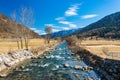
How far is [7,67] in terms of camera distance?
4206cm

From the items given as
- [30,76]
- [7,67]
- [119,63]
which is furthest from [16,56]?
[119,63]

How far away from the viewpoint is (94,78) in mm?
29906

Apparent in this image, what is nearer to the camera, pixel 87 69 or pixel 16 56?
pixel 87 69

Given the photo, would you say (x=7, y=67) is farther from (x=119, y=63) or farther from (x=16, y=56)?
(x=119, y=63)

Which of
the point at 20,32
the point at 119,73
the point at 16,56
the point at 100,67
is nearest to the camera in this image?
the point at 119,73

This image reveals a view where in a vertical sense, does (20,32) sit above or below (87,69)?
above

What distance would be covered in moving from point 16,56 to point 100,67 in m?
23.8

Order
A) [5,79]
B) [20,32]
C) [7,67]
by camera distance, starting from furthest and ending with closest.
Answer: [20,32] < [7,67] < [5,79]

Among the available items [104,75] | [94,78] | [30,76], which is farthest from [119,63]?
[30,76]

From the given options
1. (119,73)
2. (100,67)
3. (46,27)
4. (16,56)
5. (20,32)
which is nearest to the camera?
(119,73)

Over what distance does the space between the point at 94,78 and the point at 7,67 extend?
1960 centimetres

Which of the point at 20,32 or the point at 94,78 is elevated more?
the point at 20,32

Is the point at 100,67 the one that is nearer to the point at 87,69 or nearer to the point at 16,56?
the point at 87,69

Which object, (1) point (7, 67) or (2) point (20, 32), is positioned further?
(2) point (20, 32)
